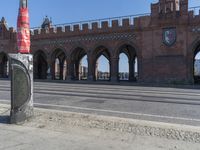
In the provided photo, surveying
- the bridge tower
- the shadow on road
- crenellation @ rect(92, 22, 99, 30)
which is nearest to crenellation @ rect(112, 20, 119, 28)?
crenellation @ rect(92, 22, 99, 30)

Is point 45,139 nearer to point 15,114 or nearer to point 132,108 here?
point 15,114

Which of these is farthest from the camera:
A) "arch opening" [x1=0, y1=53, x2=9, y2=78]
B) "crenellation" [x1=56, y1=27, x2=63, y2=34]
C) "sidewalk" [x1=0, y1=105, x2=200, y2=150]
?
"arch opening" [x1=0, y1=53, x2=9, y2=78]

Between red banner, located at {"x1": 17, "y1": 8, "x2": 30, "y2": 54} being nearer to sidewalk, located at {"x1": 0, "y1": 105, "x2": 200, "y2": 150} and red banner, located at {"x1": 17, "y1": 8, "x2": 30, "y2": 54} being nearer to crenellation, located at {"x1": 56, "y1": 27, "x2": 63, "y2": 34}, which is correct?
sidewalk, located at {"x1": 0, "y1": 105, "x2": 200, "y2": 150}

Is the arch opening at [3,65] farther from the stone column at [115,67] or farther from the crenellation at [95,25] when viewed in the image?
the stone column at [115,67]

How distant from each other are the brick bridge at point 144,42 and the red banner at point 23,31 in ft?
80.1

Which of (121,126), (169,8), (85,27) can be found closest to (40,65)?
(85,27)

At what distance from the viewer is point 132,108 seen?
11.7 m

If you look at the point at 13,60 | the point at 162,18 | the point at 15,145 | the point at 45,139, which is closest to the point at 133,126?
the point at 45,139

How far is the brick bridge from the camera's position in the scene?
30.7 meters

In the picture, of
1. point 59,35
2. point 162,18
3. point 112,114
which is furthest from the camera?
point 59,35

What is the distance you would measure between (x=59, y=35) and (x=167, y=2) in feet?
50.2

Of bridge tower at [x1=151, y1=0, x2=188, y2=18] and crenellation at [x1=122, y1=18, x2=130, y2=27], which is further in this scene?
crenellation at [x1=122, y1=18, x2=130, y2=27]

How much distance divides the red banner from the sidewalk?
2.07m

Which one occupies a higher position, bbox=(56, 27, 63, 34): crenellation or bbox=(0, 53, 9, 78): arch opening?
bbox=(56, 27, 63, 34): crenellation
